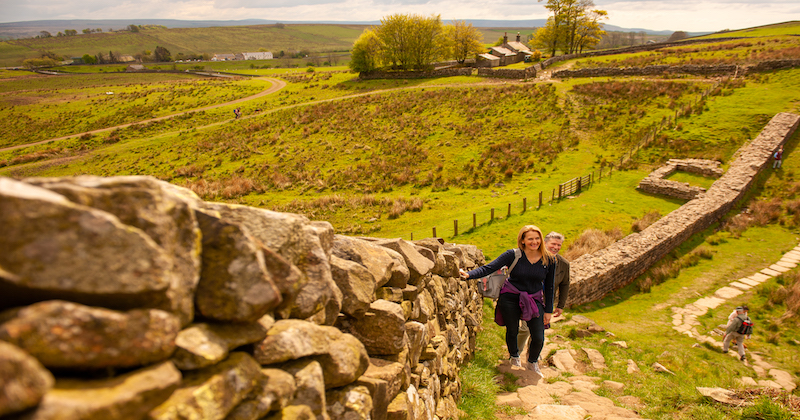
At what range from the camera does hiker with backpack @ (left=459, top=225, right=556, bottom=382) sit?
6.86 metres

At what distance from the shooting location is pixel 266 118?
51625mm

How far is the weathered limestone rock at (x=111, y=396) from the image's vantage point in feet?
6.25

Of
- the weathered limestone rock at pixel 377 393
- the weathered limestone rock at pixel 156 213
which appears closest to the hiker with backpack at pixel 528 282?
the weathered limestone rock at pixel 377 393

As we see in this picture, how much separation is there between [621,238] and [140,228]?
21.2 metres

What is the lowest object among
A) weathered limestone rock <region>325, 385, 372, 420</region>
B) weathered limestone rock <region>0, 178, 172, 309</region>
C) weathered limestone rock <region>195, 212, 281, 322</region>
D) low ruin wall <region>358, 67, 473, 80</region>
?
weathered limestone rock <region>325, 385, 372, 420</region>

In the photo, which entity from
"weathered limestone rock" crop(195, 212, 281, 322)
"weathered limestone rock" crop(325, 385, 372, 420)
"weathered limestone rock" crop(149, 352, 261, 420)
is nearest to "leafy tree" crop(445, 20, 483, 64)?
"weathered limestone rock" crop(325, 385, 372, 420)

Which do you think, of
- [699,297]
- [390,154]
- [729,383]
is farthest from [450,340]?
[390,154]

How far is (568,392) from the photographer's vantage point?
7.58 m

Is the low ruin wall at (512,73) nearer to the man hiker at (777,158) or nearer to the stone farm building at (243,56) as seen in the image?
the man hiker at (777,158)

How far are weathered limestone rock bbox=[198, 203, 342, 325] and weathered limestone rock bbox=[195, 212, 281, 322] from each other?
0.33 meters

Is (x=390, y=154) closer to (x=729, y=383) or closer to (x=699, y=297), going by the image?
(x=699, y=297)

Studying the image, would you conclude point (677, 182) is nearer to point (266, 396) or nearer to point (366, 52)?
point (266, 396)

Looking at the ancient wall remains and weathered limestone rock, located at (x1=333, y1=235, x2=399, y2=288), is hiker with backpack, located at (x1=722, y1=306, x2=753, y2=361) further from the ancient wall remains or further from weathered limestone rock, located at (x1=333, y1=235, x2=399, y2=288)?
the ancient wall remains

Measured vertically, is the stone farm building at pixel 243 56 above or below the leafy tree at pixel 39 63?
above
